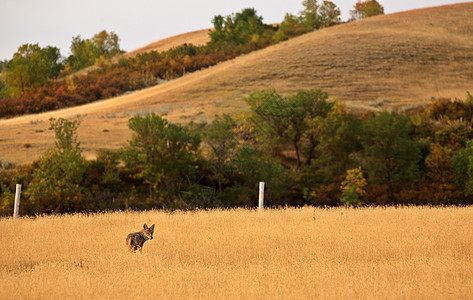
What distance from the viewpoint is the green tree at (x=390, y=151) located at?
28.4 m

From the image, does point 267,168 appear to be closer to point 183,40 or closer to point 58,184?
point 58,184

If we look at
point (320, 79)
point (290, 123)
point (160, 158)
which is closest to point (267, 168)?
point (160, 158)

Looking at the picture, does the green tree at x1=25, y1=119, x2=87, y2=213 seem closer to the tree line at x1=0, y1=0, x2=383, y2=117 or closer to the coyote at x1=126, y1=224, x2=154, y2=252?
the coyote at x1=126, y1=224, x2=154, y2=252

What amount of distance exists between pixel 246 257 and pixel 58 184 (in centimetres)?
1586

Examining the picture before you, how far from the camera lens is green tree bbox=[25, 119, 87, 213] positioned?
2284cm

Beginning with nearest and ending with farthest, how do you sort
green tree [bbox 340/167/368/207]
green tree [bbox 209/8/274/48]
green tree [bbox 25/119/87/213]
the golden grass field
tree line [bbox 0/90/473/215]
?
the golden grass field, green tree [bbox 25/119/87/213], tree line [bbox 0/90/473/215], green tree [bbox 340/167/368/207], green tree [bbox 209/8/274/48]

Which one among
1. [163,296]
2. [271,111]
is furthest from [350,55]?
[163,296]

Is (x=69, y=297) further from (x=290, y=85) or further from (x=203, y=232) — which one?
(x=290, y=85)

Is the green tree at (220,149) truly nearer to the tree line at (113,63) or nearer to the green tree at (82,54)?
the tree line at (113,63)

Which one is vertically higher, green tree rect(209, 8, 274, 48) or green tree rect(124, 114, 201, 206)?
green tree rect(209, 8, 274, 48)

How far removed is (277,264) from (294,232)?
3.27 m

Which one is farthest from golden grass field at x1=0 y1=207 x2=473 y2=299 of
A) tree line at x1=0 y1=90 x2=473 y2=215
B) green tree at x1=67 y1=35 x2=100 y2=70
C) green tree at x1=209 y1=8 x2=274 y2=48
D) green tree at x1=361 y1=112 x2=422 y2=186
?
green tree at x1=67 y1=35 x2=100 y2=70

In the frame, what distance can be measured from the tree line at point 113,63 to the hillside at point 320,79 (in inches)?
251

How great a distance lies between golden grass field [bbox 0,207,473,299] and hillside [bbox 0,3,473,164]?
57.4 ft
